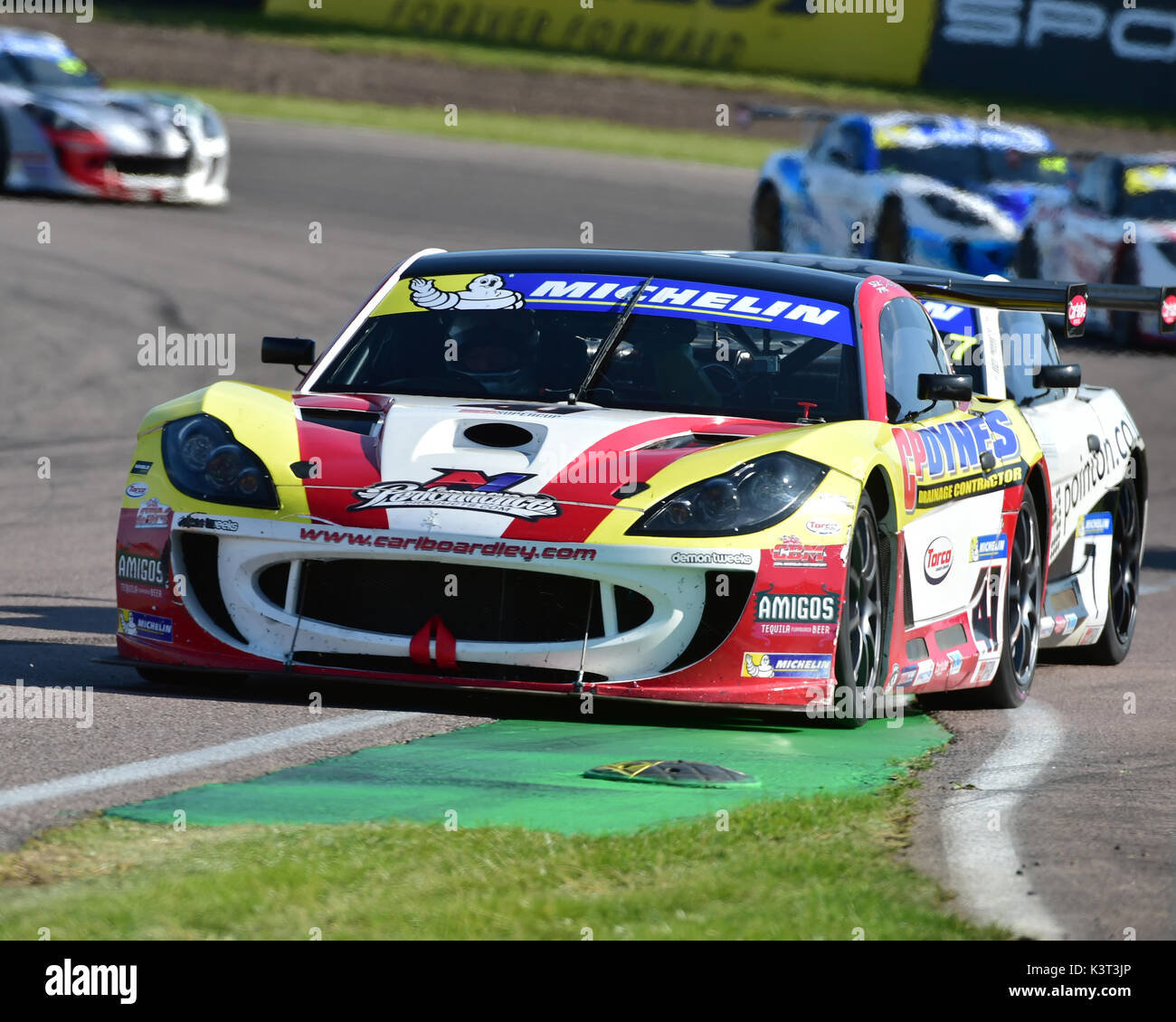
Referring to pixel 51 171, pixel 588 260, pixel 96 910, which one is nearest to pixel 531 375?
pixel 588 260

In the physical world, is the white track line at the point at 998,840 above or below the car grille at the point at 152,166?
below

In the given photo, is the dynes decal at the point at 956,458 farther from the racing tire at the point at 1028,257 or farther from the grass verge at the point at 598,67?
the grass verge at the point at 598,67

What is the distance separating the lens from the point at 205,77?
34.8m

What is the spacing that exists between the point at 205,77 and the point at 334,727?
→ 30115 millimetres

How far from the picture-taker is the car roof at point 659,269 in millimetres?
7285

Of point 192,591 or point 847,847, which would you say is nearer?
point 847,847

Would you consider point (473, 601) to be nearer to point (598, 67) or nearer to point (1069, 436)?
point (1069, 436)

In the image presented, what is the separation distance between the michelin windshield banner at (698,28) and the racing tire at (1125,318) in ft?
58.1

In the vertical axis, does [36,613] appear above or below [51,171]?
below

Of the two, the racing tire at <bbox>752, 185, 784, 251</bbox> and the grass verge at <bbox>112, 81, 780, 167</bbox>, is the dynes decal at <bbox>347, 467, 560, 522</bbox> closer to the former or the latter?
the racing tire at <bbox>752, 185, 784, 251</bbox>

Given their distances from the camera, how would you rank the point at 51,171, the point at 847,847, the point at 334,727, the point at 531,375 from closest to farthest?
the point at 847,847 < the point at 334,727 < the point at 531,375 < the point at 51,171

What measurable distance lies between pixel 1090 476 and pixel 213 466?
12.2 feet

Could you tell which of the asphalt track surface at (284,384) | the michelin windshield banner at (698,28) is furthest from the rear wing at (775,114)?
the michelin windshield banner at (698,28)
